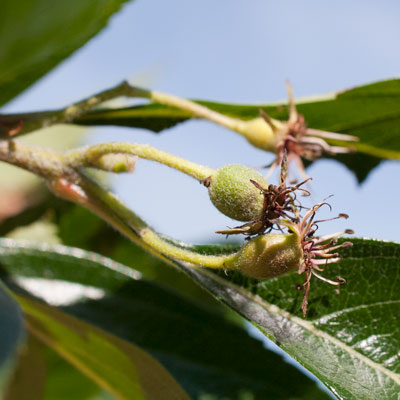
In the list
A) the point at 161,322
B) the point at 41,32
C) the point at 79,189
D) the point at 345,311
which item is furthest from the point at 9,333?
the point at 161,322

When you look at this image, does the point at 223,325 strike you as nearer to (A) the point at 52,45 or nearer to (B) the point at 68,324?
(B) the point at 68,324

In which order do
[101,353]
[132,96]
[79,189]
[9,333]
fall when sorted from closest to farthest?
[9,333] < [79,189] < [132,96] < [101,353]

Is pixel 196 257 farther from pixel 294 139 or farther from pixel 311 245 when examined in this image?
pixel 294 139

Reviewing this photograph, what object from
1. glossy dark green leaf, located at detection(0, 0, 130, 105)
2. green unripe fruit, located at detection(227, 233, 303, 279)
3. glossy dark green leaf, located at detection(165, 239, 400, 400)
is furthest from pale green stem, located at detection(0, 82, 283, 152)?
green unripe fruit, located at detection(227, 233, 303, 279)

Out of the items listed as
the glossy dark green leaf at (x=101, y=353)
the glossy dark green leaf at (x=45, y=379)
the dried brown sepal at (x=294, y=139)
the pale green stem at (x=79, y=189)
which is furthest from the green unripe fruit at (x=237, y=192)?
the glossy dark green leaf at (x=45, y=379)

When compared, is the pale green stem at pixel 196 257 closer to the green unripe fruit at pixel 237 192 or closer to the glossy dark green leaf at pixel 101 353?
the green unripe fruit at pixel 237 192

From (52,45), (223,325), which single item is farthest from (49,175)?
(223,325)
